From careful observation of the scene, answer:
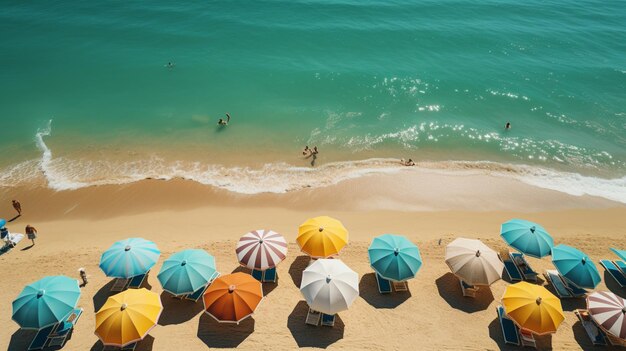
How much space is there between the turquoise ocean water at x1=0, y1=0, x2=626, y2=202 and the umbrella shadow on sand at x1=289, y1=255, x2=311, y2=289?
6.48 meters

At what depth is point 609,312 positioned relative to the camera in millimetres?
12109

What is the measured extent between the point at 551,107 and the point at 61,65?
46772 millimetres

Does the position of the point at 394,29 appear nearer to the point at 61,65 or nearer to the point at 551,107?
the point at 551,107

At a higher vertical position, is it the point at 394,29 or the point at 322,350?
the point at 394,29

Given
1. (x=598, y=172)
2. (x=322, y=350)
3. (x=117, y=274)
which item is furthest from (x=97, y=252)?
(x=598, y=172)

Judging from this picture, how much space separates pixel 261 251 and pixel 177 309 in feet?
13.1

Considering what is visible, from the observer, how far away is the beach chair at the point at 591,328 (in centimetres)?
1270

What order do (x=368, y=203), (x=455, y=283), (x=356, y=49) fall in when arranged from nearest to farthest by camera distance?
1. (x=455, y=283)
2. (x=368, y=203)
3. (x=356, y=49)

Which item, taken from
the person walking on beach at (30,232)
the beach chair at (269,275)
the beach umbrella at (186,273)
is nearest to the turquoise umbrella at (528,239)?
the beach chair at (269,275)

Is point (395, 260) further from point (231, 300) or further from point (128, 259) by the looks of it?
point (128, 259)

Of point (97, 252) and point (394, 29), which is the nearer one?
point (97, 252)

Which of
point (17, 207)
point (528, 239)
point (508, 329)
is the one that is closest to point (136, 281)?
point (17, 207)

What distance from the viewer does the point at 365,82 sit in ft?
107

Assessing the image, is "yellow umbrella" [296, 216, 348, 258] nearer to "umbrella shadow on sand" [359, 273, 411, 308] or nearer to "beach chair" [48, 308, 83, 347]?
"umbrella shadow on sand" [359, 273, 411, 308]
